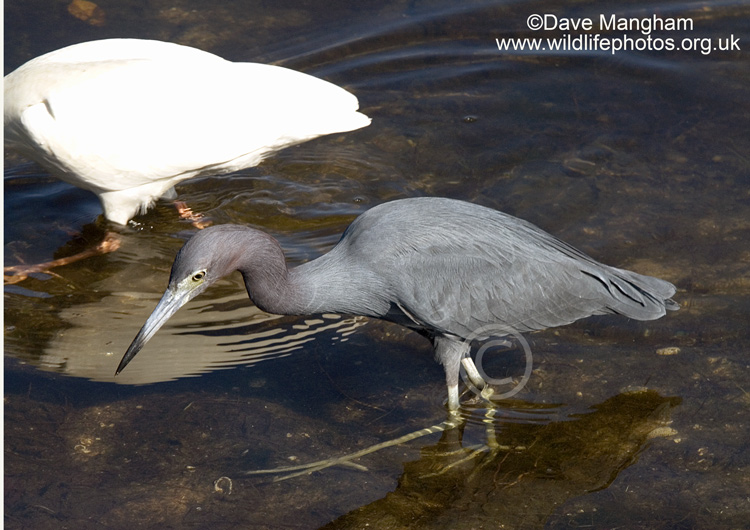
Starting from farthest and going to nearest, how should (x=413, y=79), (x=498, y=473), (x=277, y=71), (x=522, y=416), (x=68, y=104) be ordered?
(x=413, y=79) < (x=277, y=71) < (x=68, y=104) < (x=522, y=416) < (x=498, y=473)

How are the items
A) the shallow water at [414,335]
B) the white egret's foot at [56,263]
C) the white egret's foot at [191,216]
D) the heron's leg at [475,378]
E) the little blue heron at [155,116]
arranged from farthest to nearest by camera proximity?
the white egret's foot at [191,216] < the white egret's foot at [56,263] < the little blue heron at [155,116] < the heron's leg at [475,378] < the shallow water at [414,335]

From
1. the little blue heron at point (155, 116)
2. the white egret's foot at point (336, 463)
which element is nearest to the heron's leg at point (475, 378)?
the white egret's foot at point (336, 463)

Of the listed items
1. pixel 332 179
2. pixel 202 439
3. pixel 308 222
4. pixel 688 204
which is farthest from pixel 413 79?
pixel 202 439

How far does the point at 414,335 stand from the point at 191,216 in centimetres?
205

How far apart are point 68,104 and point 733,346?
4.30 meters

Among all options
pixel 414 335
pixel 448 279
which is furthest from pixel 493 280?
pixel 414 335

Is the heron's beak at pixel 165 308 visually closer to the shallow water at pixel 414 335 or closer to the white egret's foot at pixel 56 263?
the shallow water at pixel 414 335

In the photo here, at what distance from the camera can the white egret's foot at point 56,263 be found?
5.67m

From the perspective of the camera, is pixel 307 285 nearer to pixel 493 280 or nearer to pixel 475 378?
pixel 493 280

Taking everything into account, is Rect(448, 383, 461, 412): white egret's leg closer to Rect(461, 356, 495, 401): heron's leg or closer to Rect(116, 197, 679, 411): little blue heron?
Rect(116, 197, 679, 411): little blue heron

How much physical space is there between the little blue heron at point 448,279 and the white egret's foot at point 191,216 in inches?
75.0

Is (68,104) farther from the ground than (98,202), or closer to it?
farther from the ground

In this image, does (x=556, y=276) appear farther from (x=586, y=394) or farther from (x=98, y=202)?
(x=98, y=202)

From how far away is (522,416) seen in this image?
4.54m
